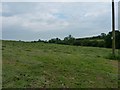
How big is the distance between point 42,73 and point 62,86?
49.5 inches

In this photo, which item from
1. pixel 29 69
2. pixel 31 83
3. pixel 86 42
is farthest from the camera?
pixel 86 42

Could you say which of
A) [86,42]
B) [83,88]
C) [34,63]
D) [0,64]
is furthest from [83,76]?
[86,42]

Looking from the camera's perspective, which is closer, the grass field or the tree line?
the grass field

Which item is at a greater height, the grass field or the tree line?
the tree line

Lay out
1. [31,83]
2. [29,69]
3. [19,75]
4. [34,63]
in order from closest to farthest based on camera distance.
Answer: [31,83], [19,75], [29,69], [34,63]

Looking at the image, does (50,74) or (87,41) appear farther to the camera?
(87,41)

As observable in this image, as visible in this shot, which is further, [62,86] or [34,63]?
[34,63]

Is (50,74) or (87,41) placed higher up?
(87,41)

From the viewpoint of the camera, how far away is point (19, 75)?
9.62 metres

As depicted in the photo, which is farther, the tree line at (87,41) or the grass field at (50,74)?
the tree line at (87,41)

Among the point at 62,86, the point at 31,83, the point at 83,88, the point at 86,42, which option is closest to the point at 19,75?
the point at 31,83

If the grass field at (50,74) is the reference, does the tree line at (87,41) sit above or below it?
above

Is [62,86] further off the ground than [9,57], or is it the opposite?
[9,57]

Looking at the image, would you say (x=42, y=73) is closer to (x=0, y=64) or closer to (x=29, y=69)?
(x=29, y=69)
